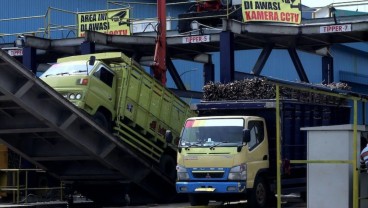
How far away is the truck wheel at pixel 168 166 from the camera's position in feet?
64.4

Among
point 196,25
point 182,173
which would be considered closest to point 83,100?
point 182,173

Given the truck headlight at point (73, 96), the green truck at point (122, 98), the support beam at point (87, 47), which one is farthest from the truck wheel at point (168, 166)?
the support beam at point (87, 47)

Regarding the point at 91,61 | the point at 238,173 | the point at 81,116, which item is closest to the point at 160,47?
the point at 91,61

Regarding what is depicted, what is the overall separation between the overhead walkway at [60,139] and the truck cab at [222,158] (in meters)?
2.25

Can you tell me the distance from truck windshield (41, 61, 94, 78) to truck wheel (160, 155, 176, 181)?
143 inches

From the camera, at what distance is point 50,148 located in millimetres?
18266

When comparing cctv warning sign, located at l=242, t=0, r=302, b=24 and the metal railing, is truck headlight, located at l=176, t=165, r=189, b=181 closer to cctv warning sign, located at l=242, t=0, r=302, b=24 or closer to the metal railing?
the metal railing

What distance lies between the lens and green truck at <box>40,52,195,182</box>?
17.8 meters

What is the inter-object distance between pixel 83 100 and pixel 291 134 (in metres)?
5.51

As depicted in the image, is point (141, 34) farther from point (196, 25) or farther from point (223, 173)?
point (223, 173)

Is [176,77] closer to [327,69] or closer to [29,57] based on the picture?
[327,69]

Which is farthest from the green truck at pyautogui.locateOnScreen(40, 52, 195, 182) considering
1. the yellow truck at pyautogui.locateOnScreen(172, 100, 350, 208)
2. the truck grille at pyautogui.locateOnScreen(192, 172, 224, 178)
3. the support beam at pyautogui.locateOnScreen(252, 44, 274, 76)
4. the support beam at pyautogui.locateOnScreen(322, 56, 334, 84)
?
the support beam at pyautogui.locateOnScreen(322, 56, 334, 84)

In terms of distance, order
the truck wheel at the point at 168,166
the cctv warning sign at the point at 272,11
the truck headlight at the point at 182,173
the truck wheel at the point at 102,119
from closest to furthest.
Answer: the truck headlight at the point at 182,173 < the truck wheel at the point at 102,119 < the truck wheel at the point at 168,166 < the cctv warning sign at the point at 272,11

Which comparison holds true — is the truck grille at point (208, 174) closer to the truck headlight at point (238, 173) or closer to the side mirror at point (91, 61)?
the truck headlight at point (238, 173)
